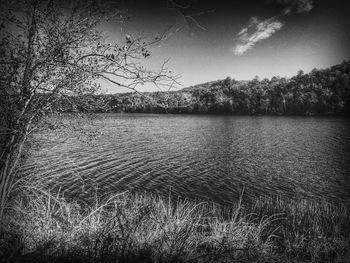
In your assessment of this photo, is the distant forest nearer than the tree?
No

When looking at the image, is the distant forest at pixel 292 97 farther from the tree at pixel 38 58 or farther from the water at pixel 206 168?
the tree at pixel 38 58

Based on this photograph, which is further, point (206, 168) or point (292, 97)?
point (292, 97)

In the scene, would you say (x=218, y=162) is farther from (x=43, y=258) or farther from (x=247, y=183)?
(x=43, y=258)

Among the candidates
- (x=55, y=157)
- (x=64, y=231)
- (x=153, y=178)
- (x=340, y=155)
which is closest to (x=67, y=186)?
(x=153, y=178)


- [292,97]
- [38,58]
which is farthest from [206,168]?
[292,97]

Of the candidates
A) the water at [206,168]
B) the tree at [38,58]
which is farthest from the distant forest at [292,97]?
the tree at [38,58]

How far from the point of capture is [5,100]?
4297 mm

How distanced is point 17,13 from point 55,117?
2.40m

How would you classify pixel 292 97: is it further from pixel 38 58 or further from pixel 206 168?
pixel 38 58

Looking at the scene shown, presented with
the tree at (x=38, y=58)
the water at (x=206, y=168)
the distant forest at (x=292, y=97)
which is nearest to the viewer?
the tree at (x=38, y=58)

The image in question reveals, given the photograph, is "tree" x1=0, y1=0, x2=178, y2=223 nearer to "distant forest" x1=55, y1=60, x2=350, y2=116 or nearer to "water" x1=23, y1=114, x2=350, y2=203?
"water" x1=23, y1=114, x2=350, y2=203

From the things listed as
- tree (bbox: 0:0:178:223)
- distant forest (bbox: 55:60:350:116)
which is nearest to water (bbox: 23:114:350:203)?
tree (bbox: 0:0:178:223)

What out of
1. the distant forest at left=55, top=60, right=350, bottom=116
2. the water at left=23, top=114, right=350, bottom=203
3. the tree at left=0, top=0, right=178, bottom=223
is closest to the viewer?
the tree at left=0, top=0, right=178, bottom=223

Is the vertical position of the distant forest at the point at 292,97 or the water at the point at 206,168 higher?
the distant forest at the point at 292,97
